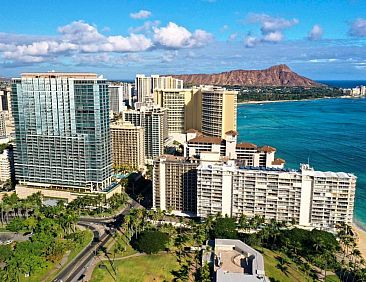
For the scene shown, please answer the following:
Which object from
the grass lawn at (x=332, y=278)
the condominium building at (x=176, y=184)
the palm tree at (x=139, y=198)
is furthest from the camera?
the palm tree at (x=139, y=198)

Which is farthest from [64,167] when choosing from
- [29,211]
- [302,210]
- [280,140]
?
[280,140]

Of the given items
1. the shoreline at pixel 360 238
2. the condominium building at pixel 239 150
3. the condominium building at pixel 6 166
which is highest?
the condominium building at pixel 239 150

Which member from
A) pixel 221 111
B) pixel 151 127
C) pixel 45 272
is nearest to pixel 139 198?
pixel 45 272

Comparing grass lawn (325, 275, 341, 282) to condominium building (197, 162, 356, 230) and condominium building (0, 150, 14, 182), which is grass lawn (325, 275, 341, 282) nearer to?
condominium building (197, 162, 356, 230)

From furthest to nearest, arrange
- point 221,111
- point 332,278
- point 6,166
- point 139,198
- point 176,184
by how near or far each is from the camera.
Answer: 1. point 221,111
2. point 6,166
3. point 139,198
4. point 176,184
5. point 332,278

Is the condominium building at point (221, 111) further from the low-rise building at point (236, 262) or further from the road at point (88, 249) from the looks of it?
the low-rise building at point (236, 262)

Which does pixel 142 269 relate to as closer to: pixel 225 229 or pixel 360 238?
pixel 225 229

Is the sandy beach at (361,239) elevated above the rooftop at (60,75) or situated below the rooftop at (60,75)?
below

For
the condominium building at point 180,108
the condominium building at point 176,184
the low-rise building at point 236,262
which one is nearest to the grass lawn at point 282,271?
the low-rise building at point 236,262

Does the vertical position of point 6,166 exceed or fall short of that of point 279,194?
it falls short
